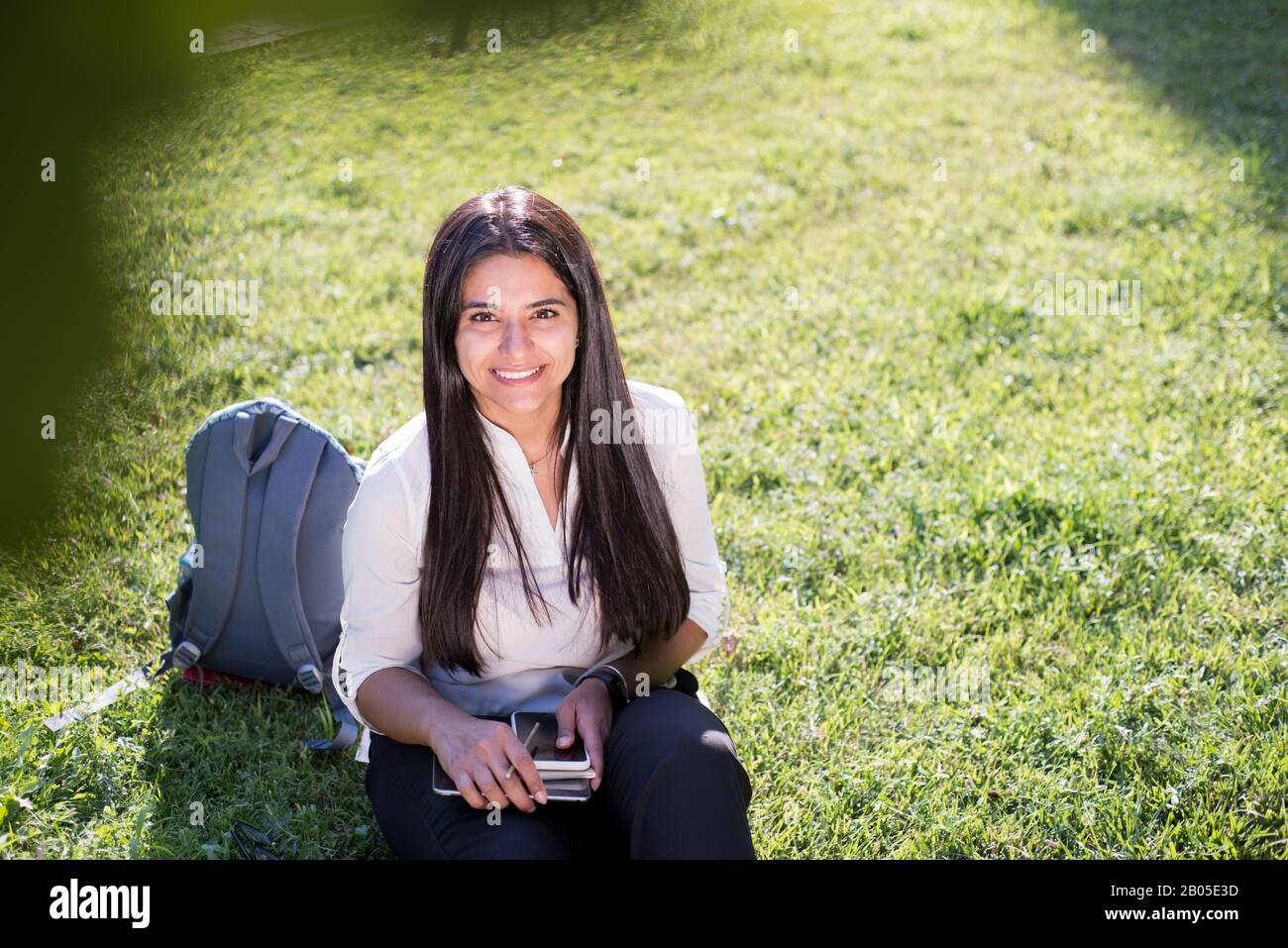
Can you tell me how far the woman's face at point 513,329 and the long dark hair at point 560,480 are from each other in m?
0.02

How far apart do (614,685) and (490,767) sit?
0.37 metres

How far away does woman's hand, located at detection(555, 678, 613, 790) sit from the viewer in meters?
2.47

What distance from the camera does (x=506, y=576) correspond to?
2688 mm

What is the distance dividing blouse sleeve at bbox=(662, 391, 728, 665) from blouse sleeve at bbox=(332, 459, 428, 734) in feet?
1.91

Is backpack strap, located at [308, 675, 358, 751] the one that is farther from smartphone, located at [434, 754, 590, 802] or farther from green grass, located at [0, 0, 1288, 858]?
smartphone, located at [434, 754, 590, 802]

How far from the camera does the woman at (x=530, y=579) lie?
2.39 metres

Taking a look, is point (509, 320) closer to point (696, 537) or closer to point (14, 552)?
point (696, 537)

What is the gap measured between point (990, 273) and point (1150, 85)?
3245 mm
